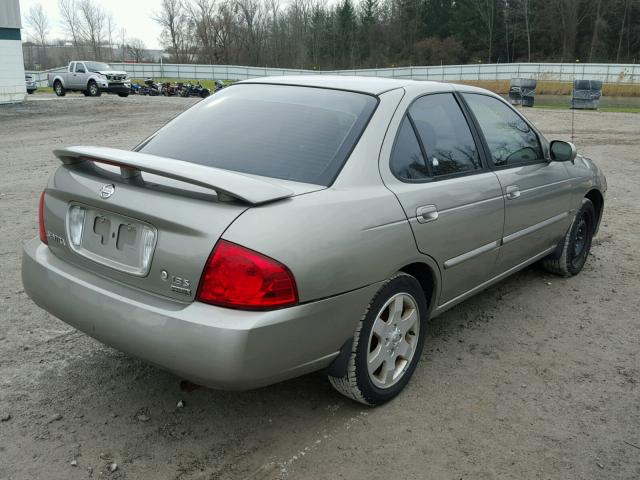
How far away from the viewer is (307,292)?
8.04ft

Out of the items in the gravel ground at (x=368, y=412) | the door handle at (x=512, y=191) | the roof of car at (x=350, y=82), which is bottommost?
the gravel ground at (x=368, y=412)

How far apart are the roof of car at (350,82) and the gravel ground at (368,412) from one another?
1656mm

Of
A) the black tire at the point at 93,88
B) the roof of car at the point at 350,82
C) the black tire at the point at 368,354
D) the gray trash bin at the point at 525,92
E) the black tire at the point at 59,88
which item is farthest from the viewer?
the black tire at the point at 59,88

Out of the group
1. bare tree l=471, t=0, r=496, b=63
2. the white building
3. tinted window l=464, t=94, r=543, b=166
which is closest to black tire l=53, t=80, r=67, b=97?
the white building

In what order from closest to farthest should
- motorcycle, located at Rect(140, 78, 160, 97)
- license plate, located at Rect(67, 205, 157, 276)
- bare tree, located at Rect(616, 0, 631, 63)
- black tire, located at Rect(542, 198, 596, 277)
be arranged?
license plate, located at Rect(67, 205, 157, 276) < black tire, located at Rect(542, 198, 596, 277) < motorcycle, located at Rect(140, 78, 160, 97) < bare tree, located at Rect(616, 0, 631, 63)

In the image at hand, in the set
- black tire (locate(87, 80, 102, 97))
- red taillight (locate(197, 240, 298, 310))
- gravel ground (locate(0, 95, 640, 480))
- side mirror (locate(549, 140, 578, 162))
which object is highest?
black tire (locate(87, 80, 102, 97))

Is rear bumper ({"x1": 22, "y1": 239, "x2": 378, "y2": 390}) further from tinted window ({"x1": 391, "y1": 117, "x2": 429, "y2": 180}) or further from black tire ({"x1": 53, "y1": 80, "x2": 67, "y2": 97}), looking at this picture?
black tire ({"x1": 53, "y1": 80, "x2": 67, "y2": 97})

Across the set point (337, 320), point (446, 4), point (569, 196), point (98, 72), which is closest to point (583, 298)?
point (569, 196)

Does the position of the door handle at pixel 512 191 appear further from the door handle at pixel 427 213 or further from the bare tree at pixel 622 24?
the bare tree at pixel 622 24

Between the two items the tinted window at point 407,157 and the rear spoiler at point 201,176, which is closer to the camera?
the rear spoiler at point 201,176

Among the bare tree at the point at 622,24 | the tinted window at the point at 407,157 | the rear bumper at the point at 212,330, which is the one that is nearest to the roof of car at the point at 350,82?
the tinted window at the point at 407,157

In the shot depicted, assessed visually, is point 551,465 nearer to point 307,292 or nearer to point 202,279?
point 307,292

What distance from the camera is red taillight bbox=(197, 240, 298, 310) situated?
7.67ft

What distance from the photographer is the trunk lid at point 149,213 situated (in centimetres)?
241
